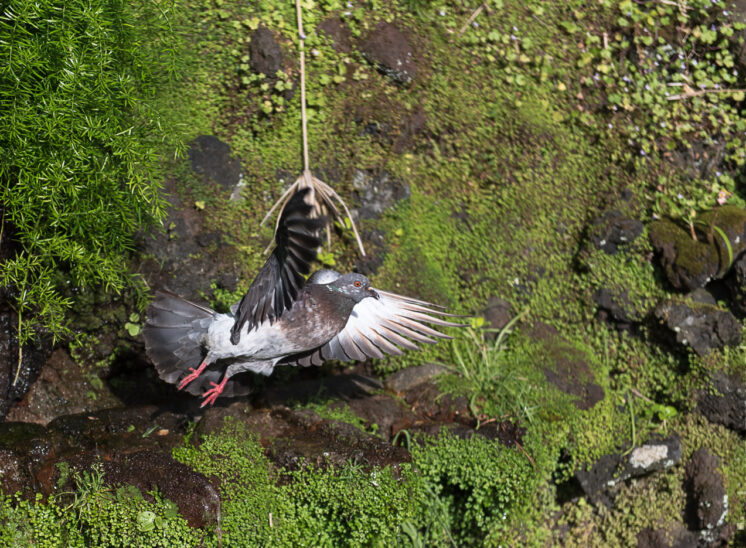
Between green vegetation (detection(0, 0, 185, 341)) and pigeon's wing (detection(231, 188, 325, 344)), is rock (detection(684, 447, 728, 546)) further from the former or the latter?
green vegetation (detection(0, 0, 185, 341))

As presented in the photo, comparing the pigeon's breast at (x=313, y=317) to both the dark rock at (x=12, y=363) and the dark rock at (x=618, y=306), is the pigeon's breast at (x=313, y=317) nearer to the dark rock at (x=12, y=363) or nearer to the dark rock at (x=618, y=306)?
the dark rock at (x=12, y=363)

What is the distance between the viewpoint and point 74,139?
140 inches

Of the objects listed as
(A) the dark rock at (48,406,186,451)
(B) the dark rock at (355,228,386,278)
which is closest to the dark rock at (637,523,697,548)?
(B) the dark rock at (355,228,386,278)

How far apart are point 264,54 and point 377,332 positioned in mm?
2509

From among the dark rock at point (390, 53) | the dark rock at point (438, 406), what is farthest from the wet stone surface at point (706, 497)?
the dark rock at point (390, 53)

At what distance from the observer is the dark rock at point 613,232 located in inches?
217

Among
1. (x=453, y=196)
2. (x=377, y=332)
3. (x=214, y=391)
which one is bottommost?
(x=214, y=391)

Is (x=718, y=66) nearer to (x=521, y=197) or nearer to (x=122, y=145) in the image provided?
(x=521, y=197)

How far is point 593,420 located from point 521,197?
2022 mm

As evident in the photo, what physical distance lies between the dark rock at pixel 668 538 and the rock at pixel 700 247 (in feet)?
6.34

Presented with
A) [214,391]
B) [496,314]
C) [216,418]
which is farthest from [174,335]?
[496,314]

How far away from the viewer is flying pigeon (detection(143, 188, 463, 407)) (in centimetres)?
384

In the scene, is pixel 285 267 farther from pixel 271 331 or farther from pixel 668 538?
pixel 668 538

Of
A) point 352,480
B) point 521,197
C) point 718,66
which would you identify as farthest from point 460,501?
point 718,66
